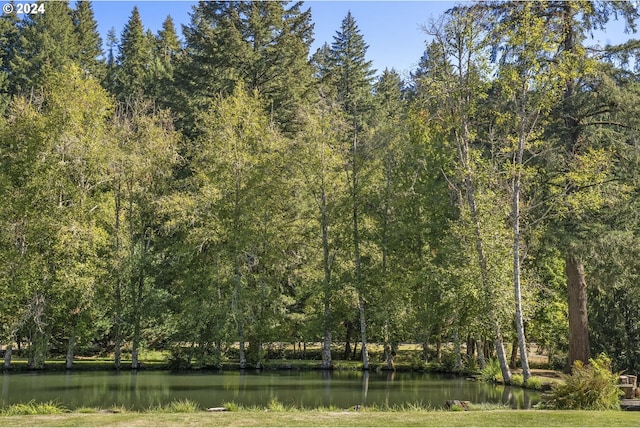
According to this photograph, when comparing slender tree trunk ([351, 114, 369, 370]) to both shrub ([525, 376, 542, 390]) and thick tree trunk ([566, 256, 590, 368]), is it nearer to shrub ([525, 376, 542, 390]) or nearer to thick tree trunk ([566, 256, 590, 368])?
thick tree trunk ([566, 256, 590, 368])

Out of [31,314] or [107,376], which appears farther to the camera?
[31,314]

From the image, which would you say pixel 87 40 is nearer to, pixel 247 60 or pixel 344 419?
pixel 247 60

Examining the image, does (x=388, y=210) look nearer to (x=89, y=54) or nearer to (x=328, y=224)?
(x=328, y=224)

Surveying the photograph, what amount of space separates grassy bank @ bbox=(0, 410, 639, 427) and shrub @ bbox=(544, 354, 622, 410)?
125 centimetres

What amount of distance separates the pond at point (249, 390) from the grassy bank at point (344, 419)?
297cm

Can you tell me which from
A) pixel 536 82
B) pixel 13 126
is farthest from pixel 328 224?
pixel 13 126

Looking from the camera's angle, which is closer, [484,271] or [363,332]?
[484,271]

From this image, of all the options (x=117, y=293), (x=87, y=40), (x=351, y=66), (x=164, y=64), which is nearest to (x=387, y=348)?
(x=117, y=293)

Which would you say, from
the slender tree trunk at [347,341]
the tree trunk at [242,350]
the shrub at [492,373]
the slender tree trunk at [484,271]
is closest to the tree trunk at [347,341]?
the slender tree trunk at [347,341]

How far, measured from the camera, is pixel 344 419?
1174cm

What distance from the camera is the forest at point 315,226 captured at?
74.6 feet

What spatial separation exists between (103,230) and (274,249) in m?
8.99

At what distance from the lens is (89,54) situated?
5891 centimetres

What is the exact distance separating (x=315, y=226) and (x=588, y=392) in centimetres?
2073
